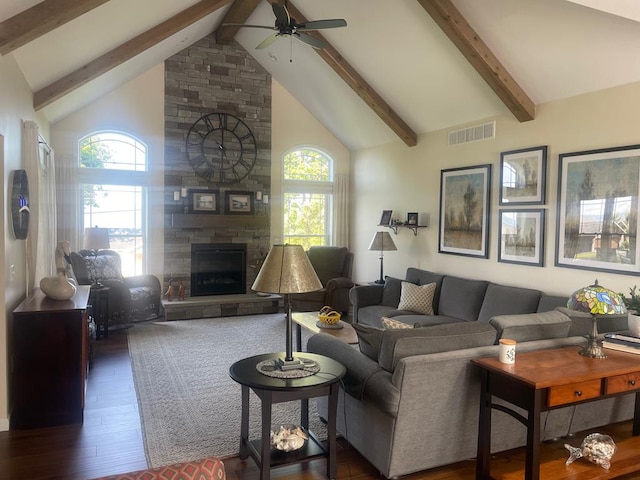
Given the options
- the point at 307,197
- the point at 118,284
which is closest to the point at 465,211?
the point at 307,197

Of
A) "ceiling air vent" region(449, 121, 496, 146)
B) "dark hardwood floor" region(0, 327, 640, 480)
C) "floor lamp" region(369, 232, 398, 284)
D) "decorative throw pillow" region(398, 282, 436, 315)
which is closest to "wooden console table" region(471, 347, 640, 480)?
"dark hardwood floor" region(0, 327, 640, 480)

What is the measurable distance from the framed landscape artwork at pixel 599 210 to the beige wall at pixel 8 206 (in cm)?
496

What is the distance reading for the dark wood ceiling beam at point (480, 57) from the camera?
462 cm

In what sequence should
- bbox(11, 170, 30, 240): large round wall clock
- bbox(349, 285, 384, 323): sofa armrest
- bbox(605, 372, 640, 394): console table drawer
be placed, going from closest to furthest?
1. bbox(605, 372, 640, 394): console table drawer
2. bbox(11, 170, 30, 240): large round wall clock
3. bbox(349, 285, 384, 323): sofa armrest

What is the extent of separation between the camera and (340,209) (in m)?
8.78

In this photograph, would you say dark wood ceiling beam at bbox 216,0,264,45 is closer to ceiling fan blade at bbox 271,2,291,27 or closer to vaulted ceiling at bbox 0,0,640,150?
vaulted ceiling at bbox 0,0,640,150

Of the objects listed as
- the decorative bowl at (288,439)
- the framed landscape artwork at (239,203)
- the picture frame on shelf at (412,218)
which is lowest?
the decorative bowl at (288,439)

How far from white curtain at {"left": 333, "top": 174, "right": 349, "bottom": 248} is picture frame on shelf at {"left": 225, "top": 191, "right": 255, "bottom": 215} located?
1.60 m

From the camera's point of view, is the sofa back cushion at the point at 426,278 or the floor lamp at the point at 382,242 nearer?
the sofa back cushion at the point at 426,278

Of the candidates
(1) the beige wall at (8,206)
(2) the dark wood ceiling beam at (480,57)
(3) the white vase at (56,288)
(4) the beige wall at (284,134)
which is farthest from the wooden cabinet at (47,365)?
(4) the beige wall at (284,134)

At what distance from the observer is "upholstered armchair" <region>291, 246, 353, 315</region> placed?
7.26 metres

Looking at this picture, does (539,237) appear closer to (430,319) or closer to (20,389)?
(430,319)

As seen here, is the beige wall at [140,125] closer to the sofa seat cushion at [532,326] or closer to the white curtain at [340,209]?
the white curtain at [340,209]

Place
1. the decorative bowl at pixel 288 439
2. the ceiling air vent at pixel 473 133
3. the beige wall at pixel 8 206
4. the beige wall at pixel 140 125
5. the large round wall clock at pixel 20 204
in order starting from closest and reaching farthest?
the decorative bowl at pixel 288 439 < the beige wall at pixel 8 206 < the large round wall clock at pixel 20 204 < the ceiling air vent at pixel 473 133 < the beige wall at pixel 140 125
